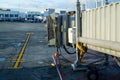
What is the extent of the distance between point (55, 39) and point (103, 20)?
7.60 m

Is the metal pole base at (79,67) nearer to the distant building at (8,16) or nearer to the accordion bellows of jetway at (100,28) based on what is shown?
the accordion bellows of jetway at (100,28)

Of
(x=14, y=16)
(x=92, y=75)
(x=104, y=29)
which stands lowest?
(x=92, y=75)

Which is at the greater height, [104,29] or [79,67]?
[104,29]

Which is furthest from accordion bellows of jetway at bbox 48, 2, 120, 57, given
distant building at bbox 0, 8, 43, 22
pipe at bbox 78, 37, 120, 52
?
distant building at bbox 0, 8, 43, 22

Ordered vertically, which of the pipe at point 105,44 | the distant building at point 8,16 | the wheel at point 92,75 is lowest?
the wheel at point 92,75

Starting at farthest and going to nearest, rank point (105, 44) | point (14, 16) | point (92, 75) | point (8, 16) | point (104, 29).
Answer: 1. point (14, 16)
2. point (8, 16)
3. point (92, 75)
4. point (104, 29)
5. point (105, 44)

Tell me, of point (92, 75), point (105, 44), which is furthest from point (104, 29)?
point (92, 75)

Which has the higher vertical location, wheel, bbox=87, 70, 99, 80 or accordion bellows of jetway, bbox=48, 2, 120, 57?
accordion bellows of jetway, bbox=48, 2, 120, 57

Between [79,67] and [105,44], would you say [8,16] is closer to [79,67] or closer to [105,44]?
[79,67]

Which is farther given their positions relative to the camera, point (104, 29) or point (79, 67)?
point (79, 67)

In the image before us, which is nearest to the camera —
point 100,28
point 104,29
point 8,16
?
point 104,29

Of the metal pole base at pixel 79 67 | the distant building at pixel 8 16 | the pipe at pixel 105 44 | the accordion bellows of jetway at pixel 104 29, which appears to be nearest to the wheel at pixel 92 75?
the accordion bellows of jetway at pixel 104 29

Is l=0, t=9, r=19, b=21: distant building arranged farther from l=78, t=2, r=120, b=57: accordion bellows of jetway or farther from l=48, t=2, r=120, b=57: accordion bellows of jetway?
l=78, t=2, r=120, b=57: accordion bellows of jetway

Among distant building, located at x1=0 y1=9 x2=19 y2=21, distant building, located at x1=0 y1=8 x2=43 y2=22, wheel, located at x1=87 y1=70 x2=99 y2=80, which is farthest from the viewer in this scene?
distant building, located at x1=0 y1=9 x2=19 y2=21
